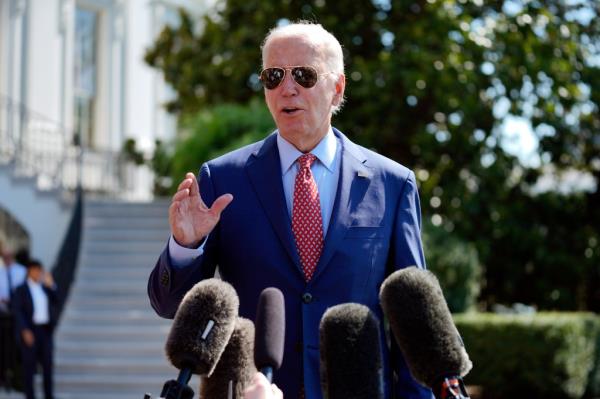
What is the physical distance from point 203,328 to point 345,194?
0.97m

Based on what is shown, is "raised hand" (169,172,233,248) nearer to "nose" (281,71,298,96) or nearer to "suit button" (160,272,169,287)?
"suit button" (160,272,169,287)

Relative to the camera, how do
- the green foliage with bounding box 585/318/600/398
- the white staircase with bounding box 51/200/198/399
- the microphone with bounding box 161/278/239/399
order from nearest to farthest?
the microphone with bounding box 161/278/239/399 → the white staircase with bounding box 51/200/198/399 → the green foliage with bounding box 585/318/600/398

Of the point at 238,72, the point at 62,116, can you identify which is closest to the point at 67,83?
the point at 62,116

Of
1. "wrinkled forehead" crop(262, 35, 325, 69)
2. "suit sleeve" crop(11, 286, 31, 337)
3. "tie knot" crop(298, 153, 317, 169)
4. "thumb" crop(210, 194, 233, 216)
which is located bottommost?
"suit sleeve" crop(11, 286, 31, 337)

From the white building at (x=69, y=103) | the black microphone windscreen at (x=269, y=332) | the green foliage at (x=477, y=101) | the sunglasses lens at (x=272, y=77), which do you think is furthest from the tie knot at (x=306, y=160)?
the white building at (x=69, y=103)

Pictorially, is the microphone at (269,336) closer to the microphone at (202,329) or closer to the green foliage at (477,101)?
Result: the microphone at (202,329)

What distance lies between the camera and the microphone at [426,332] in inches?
96.8

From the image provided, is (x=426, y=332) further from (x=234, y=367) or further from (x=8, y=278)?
(x=8, y=278)

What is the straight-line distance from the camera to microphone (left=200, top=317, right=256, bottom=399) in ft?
9.37

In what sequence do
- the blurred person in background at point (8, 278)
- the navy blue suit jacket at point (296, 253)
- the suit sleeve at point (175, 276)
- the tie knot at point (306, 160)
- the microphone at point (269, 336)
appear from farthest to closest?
the blurred person in background at point (8, 278) → the tie knot at point (306, 160) → the navy blue suit jacket at point (296, 253) → the suit sleeve at point (175, 276) → the microphone at point (269, 336)

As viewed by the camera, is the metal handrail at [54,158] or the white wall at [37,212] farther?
the metal handrail at [54,158]

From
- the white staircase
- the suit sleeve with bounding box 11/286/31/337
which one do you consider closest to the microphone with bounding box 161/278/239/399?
the white staircase

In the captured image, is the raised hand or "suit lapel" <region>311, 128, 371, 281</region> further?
"suit lapel" <region>311, 128, 371, 281</region>

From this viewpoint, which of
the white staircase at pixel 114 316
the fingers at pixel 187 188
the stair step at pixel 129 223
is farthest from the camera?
the stair step at pixel 129 223
